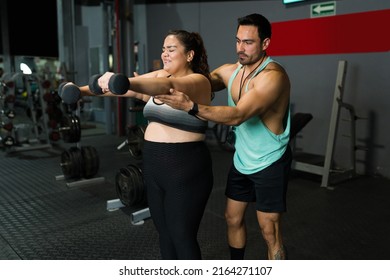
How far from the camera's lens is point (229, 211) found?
150 cm

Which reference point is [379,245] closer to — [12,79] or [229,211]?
[229,211]

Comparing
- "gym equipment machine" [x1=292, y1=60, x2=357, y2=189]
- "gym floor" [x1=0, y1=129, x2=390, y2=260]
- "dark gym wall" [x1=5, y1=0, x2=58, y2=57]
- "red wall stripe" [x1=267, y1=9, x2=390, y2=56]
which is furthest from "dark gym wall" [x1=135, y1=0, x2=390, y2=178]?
"dark gym wall" [x1=5, y1=0, x2=58, y2=57]

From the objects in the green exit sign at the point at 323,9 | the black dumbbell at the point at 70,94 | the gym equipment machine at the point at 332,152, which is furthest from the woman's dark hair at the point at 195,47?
the green exit sign at the point at 323,9

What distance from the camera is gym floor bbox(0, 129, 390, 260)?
1979 mm

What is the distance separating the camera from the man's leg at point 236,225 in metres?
1.47

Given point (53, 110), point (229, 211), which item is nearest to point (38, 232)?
point (229, 211)

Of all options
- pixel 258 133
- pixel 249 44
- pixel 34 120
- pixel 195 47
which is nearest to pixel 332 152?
pixel 258 133

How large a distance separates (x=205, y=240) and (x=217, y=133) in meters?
2.65

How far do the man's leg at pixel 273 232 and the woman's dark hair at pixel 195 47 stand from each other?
0.56m

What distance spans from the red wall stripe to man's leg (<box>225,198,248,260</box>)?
2482 millimetres

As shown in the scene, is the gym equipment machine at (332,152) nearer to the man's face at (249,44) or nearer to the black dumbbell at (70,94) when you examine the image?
the man's face at (249,44)

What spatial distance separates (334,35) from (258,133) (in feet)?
8.64

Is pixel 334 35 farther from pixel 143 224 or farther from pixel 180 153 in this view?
pixel 180 153

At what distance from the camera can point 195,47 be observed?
1.22m
